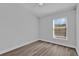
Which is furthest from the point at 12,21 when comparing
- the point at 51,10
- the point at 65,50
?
the point at 65,50

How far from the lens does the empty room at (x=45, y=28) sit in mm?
829

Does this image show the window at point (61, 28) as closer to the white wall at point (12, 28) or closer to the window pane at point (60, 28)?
the window pane at point (60, 28)

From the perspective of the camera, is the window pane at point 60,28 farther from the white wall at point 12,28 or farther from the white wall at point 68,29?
the white wall at point 12,28

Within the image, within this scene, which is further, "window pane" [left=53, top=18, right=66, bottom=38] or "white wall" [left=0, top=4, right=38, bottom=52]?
"white wall" [left=0, top=4, right=38, bottom=52]

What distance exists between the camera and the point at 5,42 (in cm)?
181

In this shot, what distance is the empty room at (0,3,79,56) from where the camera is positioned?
829mm

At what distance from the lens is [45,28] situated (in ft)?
3.50

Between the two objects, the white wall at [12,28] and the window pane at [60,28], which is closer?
the window pane at [60,28]

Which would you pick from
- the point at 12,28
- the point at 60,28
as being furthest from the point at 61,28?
the point at 12,28

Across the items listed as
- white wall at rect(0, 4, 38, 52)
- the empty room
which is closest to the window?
the empty room

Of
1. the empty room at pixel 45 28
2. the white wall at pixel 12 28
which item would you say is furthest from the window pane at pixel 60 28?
the white wall at pixel 12 28

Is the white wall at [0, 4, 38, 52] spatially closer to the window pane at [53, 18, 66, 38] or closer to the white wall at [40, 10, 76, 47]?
the white wall at [40, 10, 76, 47]

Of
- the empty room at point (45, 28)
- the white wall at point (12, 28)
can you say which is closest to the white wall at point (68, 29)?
the empty room at point (45, 28)

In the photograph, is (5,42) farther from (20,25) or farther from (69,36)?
(69,36)
